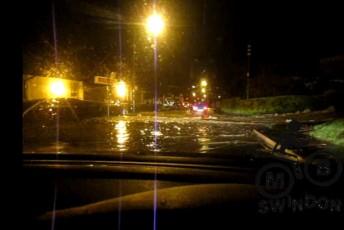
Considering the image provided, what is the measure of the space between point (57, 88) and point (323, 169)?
36616mm

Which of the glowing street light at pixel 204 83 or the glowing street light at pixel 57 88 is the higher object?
the glowing street light at pixel 204 83

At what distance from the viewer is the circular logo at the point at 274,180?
814cm

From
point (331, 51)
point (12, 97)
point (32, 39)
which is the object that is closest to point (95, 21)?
point (32, 39)

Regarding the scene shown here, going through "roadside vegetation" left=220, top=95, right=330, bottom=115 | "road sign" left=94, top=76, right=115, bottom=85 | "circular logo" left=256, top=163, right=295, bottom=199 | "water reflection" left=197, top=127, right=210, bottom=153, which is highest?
"road sign" left=94, top=76, right=115, bottom=85

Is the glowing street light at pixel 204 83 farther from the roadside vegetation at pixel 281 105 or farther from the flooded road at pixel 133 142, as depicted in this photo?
the flooded road at pixel 133 142

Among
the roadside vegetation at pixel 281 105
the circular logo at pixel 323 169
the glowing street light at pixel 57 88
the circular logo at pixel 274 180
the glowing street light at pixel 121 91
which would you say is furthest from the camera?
the glowing street light at pixel 121 91

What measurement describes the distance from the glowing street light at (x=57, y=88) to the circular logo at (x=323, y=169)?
109 feet

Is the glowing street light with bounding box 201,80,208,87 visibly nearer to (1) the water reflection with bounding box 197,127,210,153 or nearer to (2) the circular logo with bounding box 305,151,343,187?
(1) the water reflection with bounding box 197,127,210,153

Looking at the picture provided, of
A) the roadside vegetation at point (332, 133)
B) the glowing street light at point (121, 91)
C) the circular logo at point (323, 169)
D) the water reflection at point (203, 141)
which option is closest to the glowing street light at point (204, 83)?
the glowing street light at point (121, 91)

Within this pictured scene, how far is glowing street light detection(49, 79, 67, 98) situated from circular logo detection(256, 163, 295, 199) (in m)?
34.2

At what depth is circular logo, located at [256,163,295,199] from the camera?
320 inches

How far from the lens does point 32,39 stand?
25.8 meters

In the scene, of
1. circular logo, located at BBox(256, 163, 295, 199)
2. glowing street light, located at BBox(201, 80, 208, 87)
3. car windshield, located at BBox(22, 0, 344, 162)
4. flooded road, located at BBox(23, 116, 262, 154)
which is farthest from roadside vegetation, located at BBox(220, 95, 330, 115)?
glowing street light, located at BBox(201, 80, 208, 87)

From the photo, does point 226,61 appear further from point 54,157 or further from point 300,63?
point 54,157
